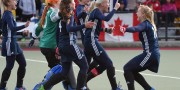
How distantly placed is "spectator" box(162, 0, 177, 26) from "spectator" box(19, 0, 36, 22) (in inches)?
170

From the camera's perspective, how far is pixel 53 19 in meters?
11.5

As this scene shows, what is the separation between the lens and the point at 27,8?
2205cm

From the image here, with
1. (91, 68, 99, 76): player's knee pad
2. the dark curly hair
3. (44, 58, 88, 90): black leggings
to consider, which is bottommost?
(91, 68, 99, 76): player's knee pad

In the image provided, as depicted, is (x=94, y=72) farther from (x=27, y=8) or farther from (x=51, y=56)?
(x=27, y=8)

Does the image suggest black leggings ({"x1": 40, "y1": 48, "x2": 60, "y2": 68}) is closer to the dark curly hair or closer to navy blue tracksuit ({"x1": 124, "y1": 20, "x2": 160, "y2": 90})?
the dark curly hair

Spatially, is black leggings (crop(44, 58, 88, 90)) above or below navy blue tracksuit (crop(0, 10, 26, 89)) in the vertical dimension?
below

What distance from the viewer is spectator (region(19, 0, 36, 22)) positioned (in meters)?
22.0

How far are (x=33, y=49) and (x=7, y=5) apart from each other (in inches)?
351

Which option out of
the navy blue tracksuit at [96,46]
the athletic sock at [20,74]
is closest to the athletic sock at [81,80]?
the navy blue tracksuit at [96,46]

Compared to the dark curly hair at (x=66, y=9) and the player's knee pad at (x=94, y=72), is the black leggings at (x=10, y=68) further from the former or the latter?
the dark curly hair at (x=66, y=9)

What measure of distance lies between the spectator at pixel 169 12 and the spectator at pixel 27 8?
4.31 m

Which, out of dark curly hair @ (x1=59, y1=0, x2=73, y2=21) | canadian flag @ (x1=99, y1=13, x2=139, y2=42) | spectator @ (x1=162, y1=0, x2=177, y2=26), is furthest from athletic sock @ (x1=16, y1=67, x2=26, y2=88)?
spectator @ (x1=162, y1=0, x2=177, y2=26)

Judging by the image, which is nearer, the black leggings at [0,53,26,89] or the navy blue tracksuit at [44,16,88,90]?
the navy blue tracksuit at [44,16,88,90]

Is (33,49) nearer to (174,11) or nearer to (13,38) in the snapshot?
(174,11)
